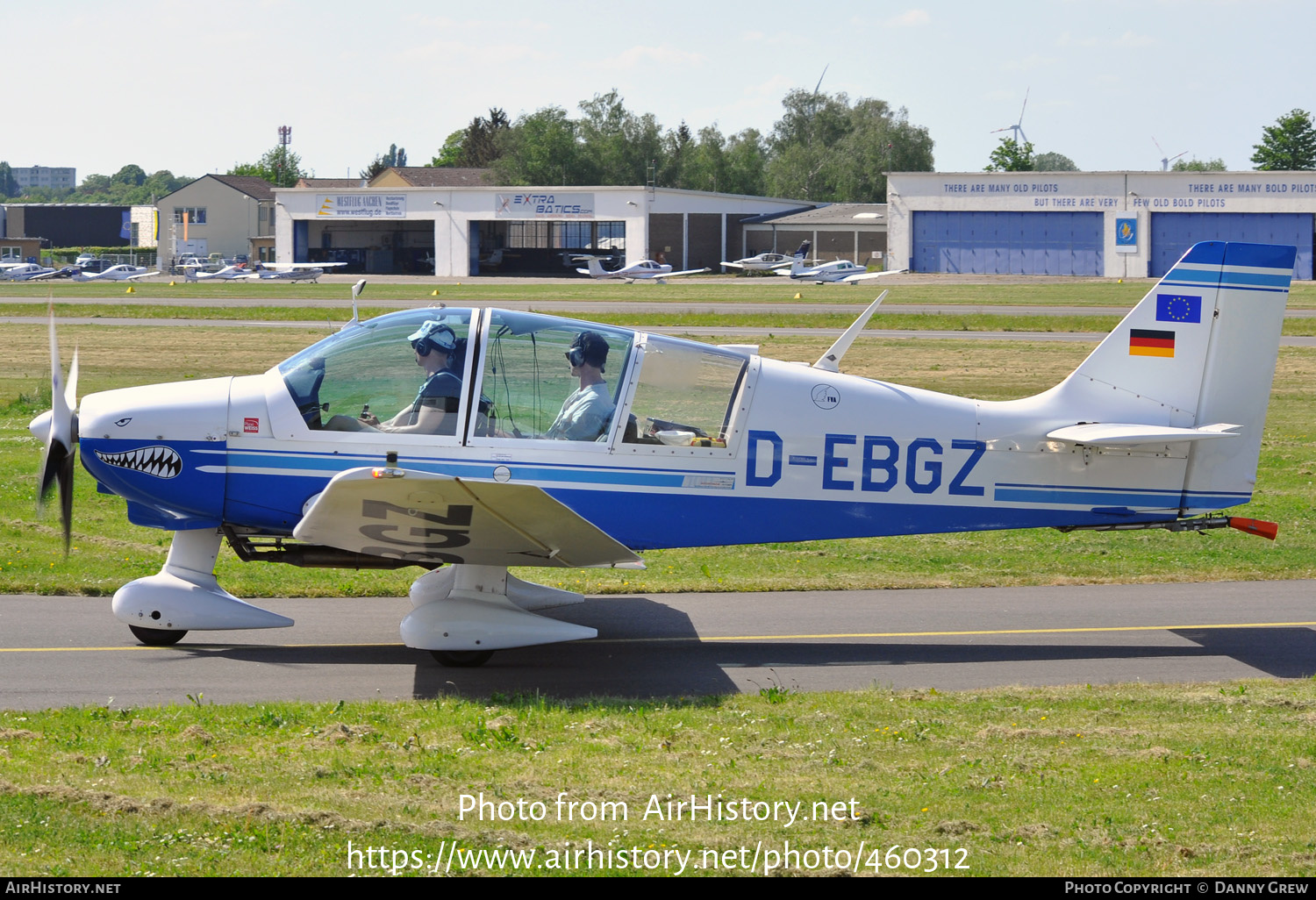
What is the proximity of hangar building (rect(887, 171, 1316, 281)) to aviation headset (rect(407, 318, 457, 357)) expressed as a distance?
6934cm

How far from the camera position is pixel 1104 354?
29.7 ft

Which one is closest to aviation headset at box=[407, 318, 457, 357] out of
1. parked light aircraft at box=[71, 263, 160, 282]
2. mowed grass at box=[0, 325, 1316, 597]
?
mowed grass at box=[0, 325, 1316, 597]

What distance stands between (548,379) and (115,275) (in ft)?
254

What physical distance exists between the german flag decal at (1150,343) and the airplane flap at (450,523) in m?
4.13

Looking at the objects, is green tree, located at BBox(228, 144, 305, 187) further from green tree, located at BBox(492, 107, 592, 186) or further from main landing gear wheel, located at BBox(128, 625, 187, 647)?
main landing gear wheel, located at BBox(128, 625, 187, 647)

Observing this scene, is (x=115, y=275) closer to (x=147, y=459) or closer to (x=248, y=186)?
(x=248, y=186)

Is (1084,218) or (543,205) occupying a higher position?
(543,205)

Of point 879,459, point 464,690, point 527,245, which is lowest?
point 464,690

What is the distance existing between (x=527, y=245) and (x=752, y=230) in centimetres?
1686

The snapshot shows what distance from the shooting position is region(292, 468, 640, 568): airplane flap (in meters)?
7.15

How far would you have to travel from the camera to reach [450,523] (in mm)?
7586

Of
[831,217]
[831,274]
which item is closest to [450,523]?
[831,274]

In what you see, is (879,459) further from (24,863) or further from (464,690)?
(24,863)
